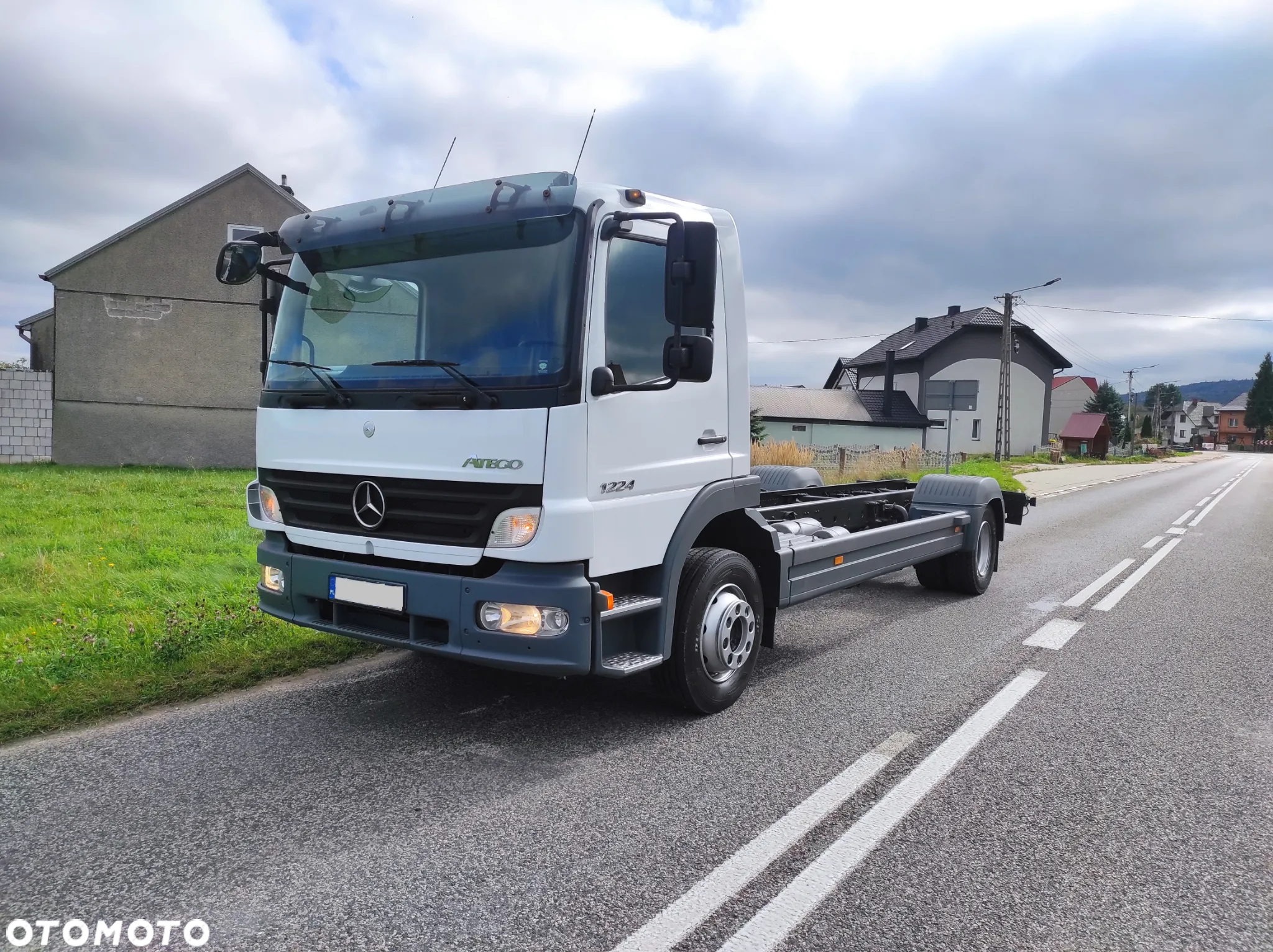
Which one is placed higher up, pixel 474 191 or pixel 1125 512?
pixel 474 191

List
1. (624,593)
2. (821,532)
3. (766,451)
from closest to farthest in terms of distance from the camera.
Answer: (624,593) → (821,532) → (766,451)

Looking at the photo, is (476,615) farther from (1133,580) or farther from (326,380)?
(1133,580)

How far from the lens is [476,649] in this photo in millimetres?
3686

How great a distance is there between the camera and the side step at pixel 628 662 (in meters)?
3.73

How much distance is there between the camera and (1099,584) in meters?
8.69

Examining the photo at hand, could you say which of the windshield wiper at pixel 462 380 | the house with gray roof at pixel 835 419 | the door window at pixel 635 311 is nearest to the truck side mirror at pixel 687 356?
the door window at pixel 635 311

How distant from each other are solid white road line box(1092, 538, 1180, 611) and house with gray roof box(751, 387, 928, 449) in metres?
36.7

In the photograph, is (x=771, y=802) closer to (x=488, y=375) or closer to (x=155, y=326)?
(x=488, y=375)

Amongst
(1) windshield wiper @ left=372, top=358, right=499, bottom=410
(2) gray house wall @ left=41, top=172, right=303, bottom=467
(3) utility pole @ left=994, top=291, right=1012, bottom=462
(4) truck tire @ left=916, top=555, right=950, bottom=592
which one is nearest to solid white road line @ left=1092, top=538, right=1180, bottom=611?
(4) truck tire @ left=916, top=555, right=950, bottom=592

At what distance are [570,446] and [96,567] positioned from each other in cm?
613

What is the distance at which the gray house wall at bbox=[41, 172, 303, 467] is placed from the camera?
2089 centimetres

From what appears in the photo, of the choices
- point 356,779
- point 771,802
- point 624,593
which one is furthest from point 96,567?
point 771,802

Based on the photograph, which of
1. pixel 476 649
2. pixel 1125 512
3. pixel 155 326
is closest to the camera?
pixel 476 649

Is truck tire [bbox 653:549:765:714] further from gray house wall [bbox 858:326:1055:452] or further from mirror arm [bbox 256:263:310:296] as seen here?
gray house wall [bbox 858:326:1055:452]
